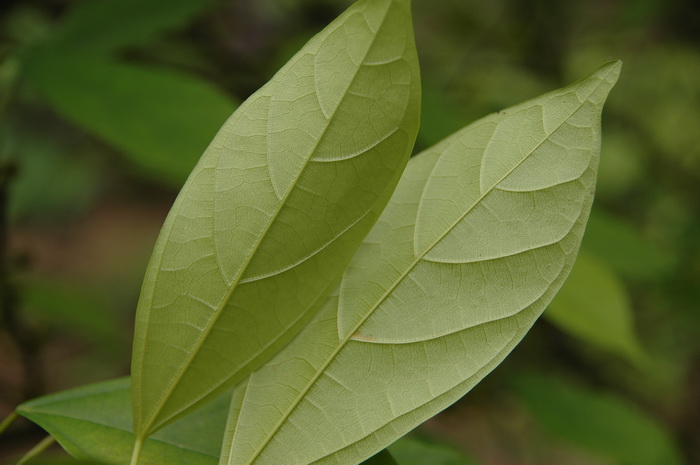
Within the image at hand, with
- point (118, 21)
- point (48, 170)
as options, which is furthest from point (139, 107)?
point (48, 170)

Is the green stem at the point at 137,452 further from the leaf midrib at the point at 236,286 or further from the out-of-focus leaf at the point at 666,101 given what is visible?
the out-of-focus leaf at the point at 666,101

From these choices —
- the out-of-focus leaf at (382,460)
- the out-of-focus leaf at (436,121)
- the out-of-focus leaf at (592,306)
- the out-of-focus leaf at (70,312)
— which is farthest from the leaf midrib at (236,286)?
the out-of-focus leaf at (70,312)

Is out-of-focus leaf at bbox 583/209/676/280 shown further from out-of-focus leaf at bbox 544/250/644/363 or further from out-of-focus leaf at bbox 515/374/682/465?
out-of-focus leaf at bbox 515/374/682/465

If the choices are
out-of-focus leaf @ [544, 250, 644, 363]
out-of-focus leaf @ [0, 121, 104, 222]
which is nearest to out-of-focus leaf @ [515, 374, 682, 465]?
out-of-focus leaf @ [544, 250, 644, 363]

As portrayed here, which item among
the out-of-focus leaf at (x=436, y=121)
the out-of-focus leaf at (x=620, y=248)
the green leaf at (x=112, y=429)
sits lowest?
the green leaf at (x=112, y=429)

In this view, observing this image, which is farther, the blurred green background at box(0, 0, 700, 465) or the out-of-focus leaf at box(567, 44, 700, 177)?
the out-of-focus leaf at box(567, 44, 700, 177)

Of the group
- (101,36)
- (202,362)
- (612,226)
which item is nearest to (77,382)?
(101,36)
